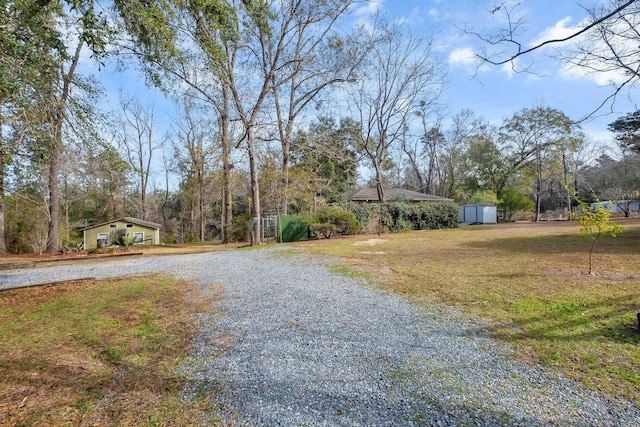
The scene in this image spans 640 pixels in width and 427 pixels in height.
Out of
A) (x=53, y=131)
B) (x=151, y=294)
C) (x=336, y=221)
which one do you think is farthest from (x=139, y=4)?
(x=336, y=221)

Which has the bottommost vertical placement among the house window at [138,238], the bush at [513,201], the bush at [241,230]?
the house window at [138,238]

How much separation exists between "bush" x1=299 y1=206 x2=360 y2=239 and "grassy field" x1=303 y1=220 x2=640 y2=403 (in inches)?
246

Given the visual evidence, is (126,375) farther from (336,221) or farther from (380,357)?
(336,221)

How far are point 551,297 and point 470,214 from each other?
85.2 ft

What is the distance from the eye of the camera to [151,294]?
5.22m

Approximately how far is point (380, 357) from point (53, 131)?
19.9 feet

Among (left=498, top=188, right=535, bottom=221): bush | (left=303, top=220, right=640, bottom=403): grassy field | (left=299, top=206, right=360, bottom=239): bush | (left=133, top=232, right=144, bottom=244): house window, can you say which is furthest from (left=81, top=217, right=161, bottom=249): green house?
(left=498, top=188, right=535, bottom=221): bush

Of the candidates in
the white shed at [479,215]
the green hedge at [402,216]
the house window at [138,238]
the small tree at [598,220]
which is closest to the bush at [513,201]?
the white shed at [479,215]

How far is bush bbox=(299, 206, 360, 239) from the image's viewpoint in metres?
14.8

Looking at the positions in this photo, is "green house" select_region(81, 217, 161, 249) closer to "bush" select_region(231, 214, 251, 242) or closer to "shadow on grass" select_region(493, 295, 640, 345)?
"bush" select_region(231, 214, 251, 242)

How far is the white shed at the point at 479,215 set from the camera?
27453mm

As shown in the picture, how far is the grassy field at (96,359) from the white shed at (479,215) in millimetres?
27905

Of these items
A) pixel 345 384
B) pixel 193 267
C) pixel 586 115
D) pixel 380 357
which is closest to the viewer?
pixel 345 384

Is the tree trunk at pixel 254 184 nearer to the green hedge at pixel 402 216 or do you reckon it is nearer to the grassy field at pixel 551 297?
the green hedge at pixel 402 216
